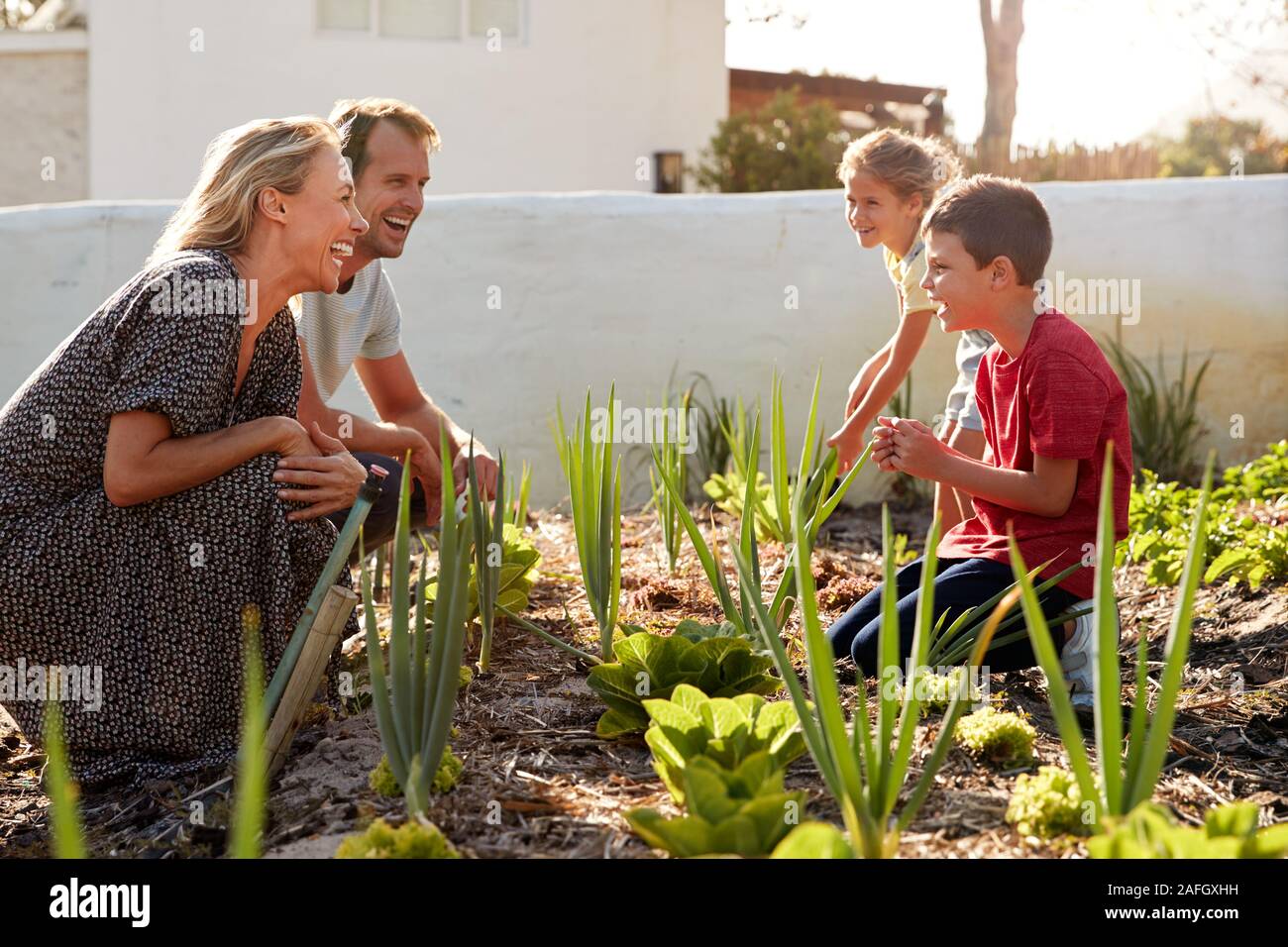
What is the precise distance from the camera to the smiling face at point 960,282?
2514 mm

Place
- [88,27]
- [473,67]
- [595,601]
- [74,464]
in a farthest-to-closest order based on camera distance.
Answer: [473,67] → [88,27] → [595,601] → [74,464]

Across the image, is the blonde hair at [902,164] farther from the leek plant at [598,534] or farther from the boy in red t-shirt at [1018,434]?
the leek plant at [598,534]

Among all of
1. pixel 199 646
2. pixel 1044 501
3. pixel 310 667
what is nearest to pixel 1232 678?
pixel 1044 501

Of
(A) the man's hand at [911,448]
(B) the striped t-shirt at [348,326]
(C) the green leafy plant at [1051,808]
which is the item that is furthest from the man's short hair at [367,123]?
(C) the green leafy plant at [1051,808]

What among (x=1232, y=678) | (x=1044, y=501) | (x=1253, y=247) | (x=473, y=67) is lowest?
(x=1232, y=678)

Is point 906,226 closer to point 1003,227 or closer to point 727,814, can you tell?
point 1003,227

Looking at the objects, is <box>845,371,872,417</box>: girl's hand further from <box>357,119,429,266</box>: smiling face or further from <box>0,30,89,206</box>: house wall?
<box>0,30,89,206</box>: house wall

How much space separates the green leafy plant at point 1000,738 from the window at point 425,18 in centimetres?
841

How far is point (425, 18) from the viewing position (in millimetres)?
9430

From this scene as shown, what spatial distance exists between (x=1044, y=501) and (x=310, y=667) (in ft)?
4.40

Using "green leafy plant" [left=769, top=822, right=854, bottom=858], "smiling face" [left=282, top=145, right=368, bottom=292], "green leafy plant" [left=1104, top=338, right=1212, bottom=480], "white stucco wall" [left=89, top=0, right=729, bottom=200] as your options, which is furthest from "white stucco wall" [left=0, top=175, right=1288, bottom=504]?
"green leafy plant" [left=769, top=822, right=854, bottom=858]

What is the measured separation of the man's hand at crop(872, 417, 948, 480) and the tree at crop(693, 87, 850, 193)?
6.81 meters

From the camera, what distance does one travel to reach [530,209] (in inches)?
213
